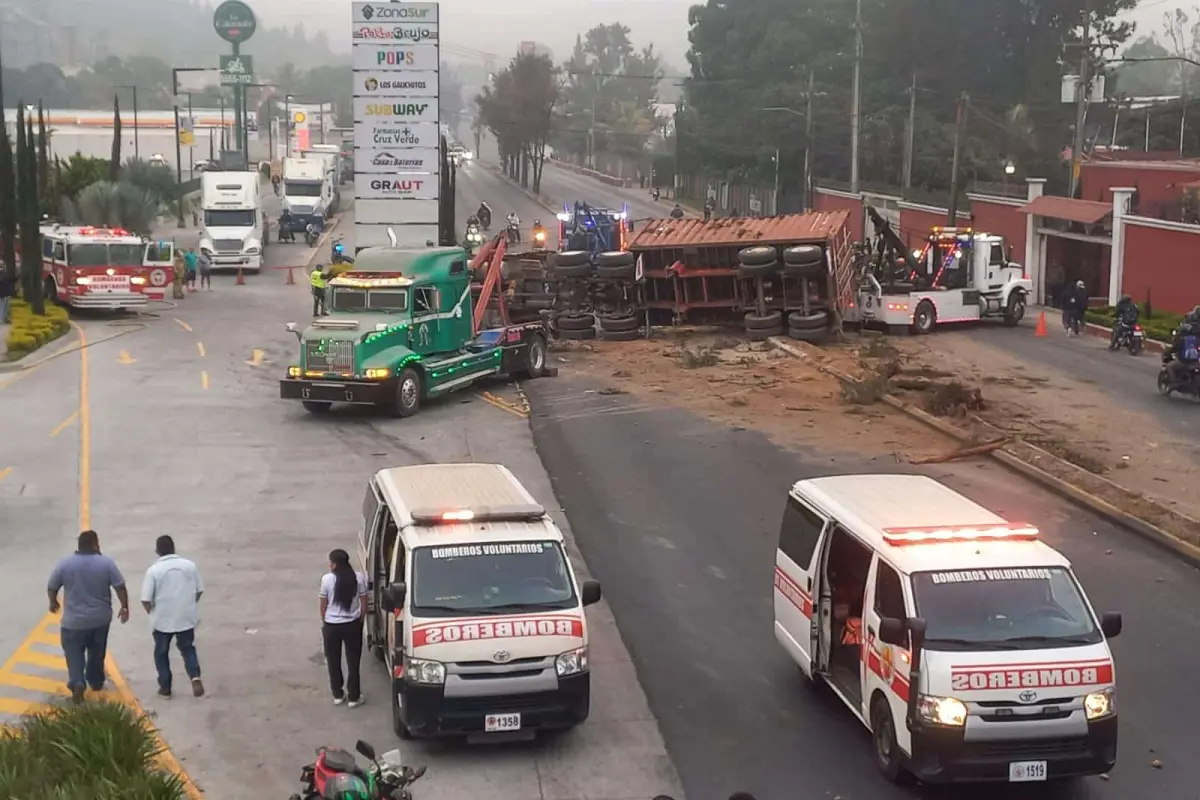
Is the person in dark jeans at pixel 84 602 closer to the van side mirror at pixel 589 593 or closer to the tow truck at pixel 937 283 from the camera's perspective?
the van side mirror at pixel 589 593

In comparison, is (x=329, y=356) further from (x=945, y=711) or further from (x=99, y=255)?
(x=945, y=711)

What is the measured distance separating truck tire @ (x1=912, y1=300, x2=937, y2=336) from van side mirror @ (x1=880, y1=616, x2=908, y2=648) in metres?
30.3

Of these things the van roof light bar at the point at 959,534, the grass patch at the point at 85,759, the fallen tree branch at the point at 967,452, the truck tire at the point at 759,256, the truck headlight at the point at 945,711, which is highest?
the truck tire at the point at 759,256

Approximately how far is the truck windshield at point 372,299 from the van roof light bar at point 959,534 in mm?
18571

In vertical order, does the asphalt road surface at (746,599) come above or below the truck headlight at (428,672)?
below

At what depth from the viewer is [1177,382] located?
2892cm

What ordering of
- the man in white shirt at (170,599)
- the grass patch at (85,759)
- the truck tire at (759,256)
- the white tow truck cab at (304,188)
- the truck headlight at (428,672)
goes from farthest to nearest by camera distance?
the white tow truck cab at (304,188) → the truck tire at (759,256) → the man in white shirt at (170,599) → the truck headlight at (428,672) → the grass patch at (85,759)

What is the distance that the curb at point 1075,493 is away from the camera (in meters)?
17.8

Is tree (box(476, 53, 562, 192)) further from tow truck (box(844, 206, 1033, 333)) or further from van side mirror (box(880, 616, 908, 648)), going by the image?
van side mirror (box(880, 616, 908, 648))

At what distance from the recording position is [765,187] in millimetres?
97125

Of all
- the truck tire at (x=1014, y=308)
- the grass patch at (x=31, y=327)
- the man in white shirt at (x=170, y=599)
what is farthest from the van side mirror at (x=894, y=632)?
the truck tire at (x=1014, y=308)

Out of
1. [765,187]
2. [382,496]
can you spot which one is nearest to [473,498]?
[382,496]

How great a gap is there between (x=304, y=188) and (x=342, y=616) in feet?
221

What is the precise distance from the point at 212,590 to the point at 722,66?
9889 centimetres
